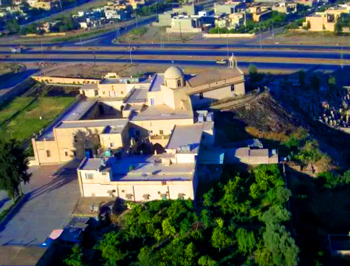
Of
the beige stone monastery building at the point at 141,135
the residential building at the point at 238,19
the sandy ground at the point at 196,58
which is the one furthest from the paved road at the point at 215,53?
the beige stone monastery building at the point at 141,135

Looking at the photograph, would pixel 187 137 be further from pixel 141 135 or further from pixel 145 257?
pixel 145 257

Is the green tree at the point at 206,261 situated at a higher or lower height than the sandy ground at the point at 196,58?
lower

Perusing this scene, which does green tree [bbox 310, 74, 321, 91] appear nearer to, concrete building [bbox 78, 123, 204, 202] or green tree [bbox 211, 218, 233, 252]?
concrete building [bbox 78, 123, 204, 202]

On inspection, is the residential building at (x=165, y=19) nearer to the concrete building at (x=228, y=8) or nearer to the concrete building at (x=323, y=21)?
the concrete building at (x=228, y=8)

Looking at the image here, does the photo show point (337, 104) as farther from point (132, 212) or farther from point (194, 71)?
point (132, 212)

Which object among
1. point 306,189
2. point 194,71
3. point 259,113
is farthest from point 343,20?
point 306,189

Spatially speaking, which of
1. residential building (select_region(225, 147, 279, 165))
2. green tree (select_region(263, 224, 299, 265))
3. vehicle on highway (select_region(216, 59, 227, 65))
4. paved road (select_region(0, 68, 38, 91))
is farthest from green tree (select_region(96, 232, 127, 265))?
vehicle on highway (select_region(216, 59, 227, 65))

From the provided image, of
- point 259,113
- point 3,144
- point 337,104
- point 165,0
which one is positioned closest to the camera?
point 3,144
